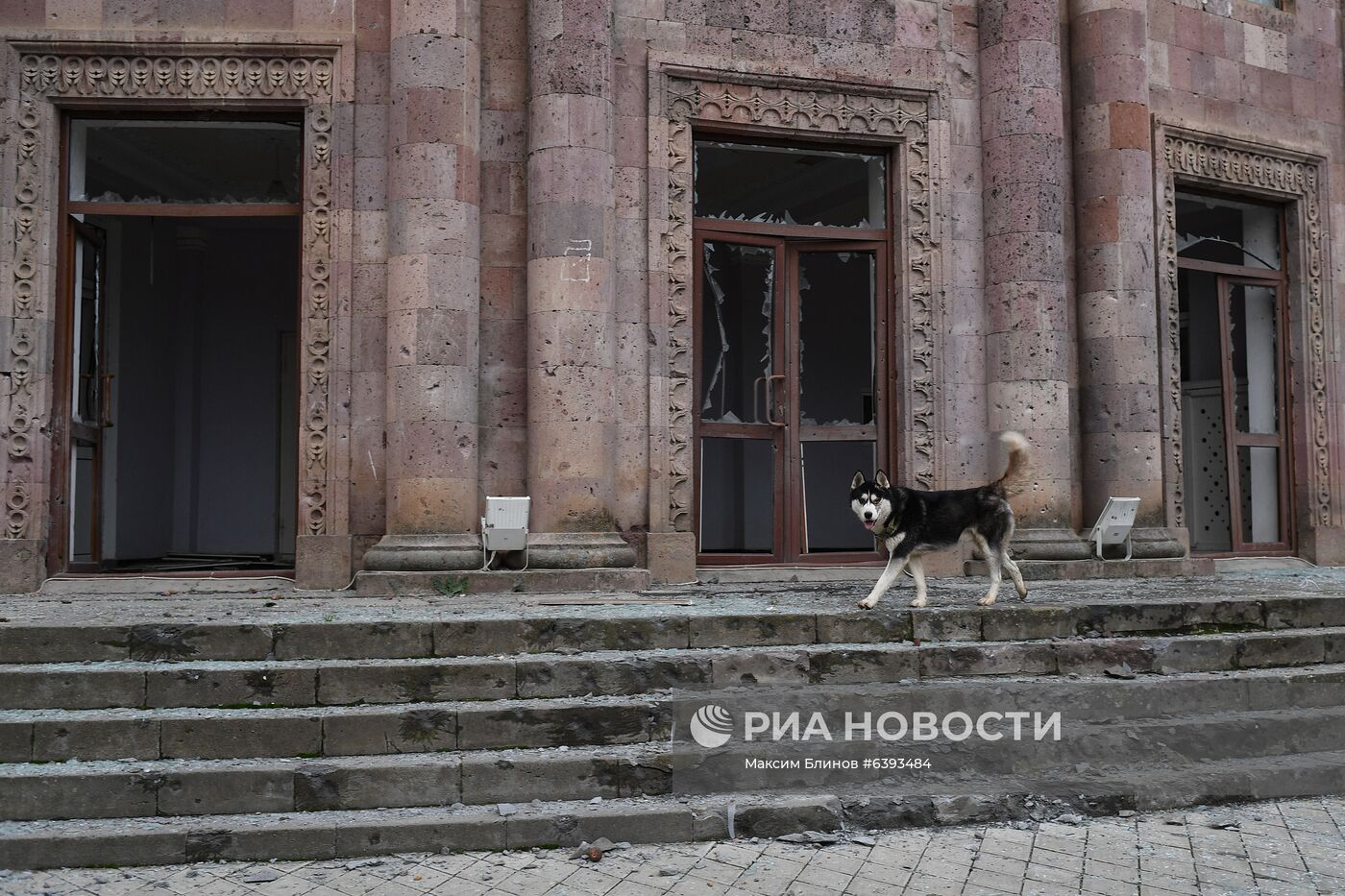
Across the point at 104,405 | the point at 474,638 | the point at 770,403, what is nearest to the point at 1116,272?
the point at 770,403

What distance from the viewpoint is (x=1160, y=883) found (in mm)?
4301

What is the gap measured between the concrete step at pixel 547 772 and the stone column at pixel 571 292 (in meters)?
3.57

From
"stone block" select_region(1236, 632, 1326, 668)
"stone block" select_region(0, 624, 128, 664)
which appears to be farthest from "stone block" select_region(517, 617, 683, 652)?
"stone block" select_region(1236, 632, 1326, 668)

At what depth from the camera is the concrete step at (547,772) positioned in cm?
473

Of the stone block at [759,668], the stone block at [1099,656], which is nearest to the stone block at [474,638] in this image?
the stone block at [759,668]

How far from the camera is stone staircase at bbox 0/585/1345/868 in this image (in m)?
4.73

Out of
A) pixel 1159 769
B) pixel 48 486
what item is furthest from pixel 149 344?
pixel 1159 769

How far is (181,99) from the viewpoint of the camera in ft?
29.6

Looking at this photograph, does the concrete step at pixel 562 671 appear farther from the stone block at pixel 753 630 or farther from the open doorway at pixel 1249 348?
the open doorway at pixel 1249 348

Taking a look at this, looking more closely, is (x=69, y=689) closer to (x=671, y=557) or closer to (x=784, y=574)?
(x=671, y=557)

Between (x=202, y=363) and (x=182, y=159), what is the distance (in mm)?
3563

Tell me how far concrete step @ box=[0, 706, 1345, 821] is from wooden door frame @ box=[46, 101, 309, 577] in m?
4.30

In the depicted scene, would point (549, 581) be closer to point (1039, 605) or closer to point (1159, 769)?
point (1039, 605)

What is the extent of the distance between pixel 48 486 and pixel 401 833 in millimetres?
5852
